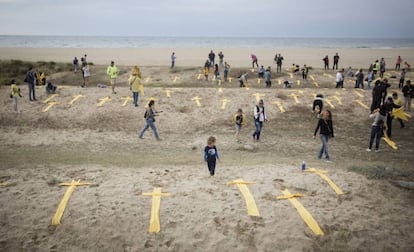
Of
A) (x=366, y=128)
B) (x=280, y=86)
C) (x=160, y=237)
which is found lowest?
(x=160, y=237)

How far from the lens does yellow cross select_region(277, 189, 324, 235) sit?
671 cm

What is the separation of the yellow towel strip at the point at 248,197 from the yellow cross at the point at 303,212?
2.40 feet

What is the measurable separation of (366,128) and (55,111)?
15.5 m

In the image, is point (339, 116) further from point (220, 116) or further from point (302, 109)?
point (220, 116)

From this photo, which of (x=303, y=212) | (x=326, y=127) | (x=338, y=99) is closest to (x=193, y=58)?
(x=338, y=99)

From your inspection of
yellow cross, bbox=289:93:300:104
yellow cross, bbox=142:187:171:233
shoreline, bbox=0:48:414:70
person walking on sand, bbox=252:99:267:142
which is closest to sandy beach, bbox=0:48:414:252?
yellow cross, bbox=142:187:171:233

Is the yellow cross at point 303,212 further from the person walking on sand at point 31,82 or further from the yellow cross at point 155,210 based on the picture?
the person walking on sand at point 31,82

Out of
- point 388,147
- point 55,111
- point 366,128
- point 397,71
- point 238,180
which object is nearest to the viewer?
point 238,180

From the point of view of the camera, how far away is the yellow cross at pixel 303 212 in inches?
264

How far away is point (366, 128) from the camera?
50.5 feet

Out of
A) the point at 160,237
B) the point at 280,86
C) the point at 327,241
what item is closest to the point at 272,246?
the point at 327,241

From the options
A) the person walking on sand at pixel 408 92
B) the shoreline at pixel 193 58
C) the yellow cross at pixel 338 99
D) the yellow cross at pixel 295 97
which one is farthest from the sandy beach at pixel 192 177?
the shoreline at pixel 193 58

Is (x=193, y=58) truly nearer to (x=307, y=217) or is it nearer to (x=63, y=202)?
(x=63, y=202)

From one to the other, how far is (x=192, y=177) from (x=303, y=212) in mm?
3343
